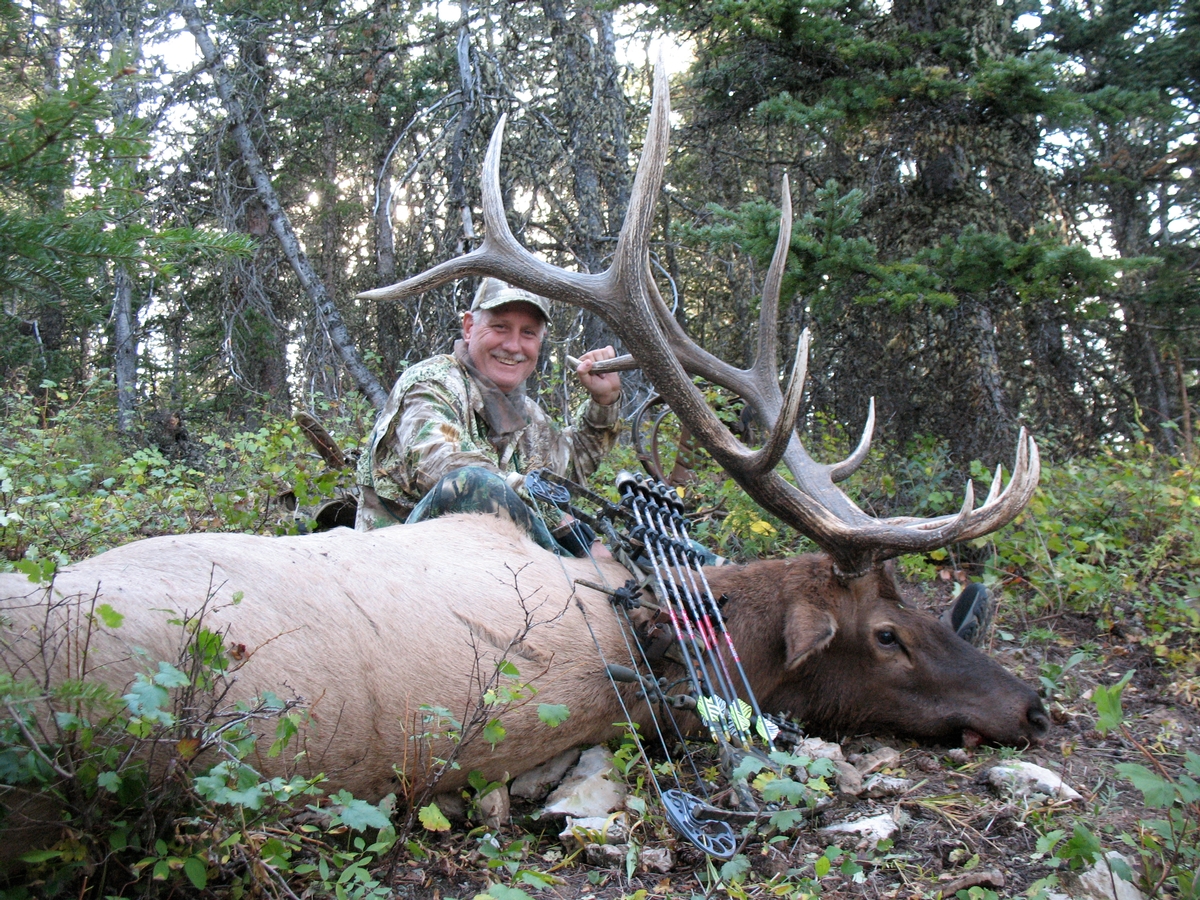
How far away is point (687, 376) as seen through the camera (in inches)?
155

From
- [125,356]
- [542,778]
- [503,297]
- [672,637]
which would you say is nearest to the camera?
[542,778]

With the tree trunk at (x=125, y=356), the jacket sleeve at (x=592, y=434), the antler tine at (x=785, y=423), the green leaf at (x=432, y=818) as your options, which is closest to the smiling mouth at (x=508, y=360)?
the jacket sleeve at (x=592, y=434)

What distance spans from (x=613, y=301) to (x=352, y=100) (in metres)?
8.17

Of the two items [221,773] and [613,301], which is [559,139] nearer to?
[613,301]

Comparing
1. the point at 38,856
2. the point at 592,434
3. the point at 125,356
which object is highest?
the point at 125,356

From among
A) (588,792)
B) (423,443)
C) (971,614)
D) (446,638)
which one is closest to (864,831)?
(588,792)

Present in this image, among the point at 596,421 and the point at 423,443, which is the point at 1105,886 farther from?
the point at 596,421

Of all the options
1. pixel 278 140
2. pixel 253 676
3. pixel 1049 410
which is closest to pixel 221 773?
pixel 253 676

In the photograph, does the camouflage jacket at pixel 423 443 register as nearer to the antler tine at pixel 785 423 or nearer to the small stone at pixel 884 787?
the antler tine at pixel 785 423

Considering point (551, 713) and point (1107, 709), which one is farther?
point (551, 713)

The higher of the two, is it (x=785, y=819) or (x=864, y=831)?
(x=785, y=819)

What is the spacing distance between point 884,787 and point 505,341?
2.75 metres

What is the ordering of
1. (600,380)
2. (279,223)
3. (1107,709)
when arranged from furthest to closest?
(279,223) < (600,380) < (1107,709)

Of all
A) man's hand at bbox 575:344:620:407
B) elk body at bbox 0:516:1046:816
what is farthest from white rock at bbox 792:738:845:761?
man's hand at bbox 575:344:620:407
